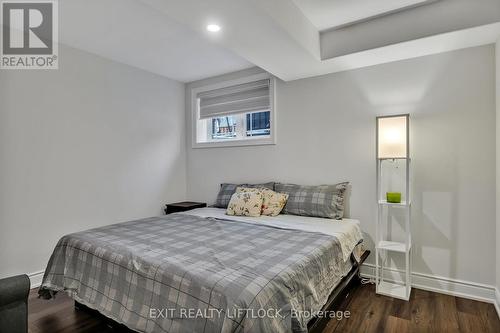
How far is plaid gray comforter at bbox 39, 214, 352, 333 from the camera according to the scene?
4.33 feet

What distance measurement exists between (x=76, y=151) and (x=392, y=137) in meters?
3.21

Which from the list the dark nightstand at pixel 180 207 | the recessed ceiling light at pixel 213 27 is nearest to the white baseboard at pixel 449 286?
the dark nightstand at pixel 180 207

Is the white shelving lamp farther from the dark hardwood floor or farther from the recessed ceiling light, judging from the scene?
the recessed ceiling light

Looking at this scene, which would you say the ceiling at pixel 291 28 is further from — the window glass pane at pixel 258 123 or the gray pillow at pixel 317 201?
the gray pillow at pixel 317 201

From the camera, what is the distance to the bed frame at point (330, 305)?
5.77 ft

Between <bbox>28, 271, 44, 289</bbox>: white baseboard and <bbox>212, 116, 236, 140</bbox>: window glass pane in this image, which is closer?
<bbox>28, 271, 44, 289</bbox>: white baseboard

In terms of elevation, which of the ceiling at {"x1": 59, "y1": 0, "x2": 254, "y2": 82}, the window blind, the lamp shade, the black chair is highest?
the ceiling at {"x1": 59, "y1": 0, "x2": 254, "y2": 82}

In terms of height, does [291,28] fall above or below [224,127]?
above

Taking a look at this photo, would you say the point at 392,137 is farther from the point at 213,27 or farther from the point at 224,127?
the point at 224,127

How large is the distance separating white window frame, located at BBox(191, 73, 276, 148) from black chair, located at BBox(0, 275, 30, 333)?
2.69m

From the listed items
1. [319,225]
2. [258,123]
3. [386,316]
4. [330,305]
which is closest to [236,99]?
[258,123]

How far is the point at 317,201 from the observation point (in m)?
2.91

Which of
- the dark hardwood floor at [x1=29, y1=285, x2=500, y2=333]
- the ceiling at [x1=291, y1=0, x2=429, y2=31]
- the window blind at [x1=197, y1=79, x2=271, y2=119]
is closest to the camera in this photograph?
the dark hardwood floor at [x1=29, y1=285, x2=500, y2=333]

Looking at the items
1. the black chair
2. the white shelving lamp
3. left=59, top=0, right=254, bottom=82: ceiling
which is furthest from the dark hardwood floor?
left=59, top=0, right=254, bottom=82: ceiling
